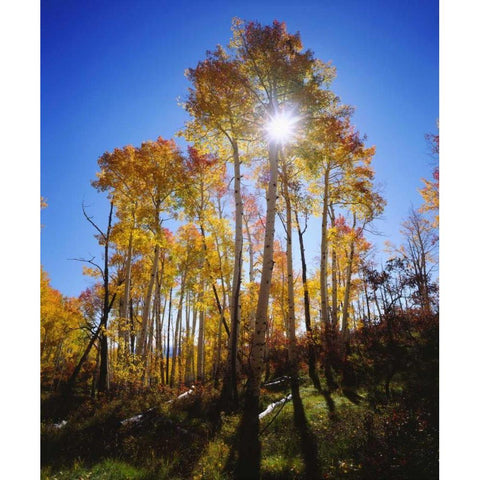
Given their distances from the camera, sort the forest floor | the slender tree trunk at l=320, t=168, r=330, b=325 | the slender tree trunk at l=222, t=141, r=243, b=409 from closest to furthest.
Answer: the forest floor
the slender tree trunk at l=222, t=141, r=243, b=409
the slender tree trunk at l=320, t=168, r=330, b=325

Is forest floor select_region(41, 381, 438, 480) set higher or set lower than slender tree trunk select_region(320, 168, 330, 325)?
lower

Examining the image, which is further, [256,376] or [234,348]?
[234,348]

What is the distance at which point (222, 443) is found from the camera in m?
4.28

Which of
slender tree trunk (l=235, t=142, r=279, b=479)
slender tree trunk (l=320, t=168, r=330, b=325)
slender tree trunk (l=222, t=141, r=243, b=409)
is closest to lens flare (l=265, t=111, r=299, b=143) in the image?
slender tree trunk (l=235, t=142, r=279, b=479)

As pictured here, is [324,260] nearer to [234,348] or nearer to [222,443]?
[234,348]

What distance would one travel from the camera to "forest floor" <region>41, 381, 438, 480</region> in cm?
327

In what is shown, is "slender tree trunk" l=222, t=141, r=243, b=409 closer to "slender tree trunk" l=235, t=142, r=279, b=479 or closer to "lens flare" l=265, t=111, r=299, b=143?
"slender tree trunk" l=235, t=142, r=279, b=479

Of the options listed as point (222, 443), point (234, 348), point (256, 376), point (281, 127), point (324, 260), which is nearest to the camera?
point (222, 443)

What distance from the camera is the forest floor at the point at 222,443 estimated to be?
10.7 feet

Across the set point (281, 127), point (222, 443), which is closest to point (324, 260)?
point (281, 127)

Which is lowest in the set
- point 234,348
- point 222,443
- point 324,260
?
point 222,443

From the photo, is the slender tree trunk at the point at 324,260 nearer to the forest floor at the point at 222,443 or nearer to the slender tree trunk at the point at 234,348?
the forest floor at the point at 222,443

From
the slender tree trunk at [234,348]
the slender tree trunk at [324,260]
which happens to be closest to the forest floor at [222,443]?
the slender tree trunk at [234,348]
